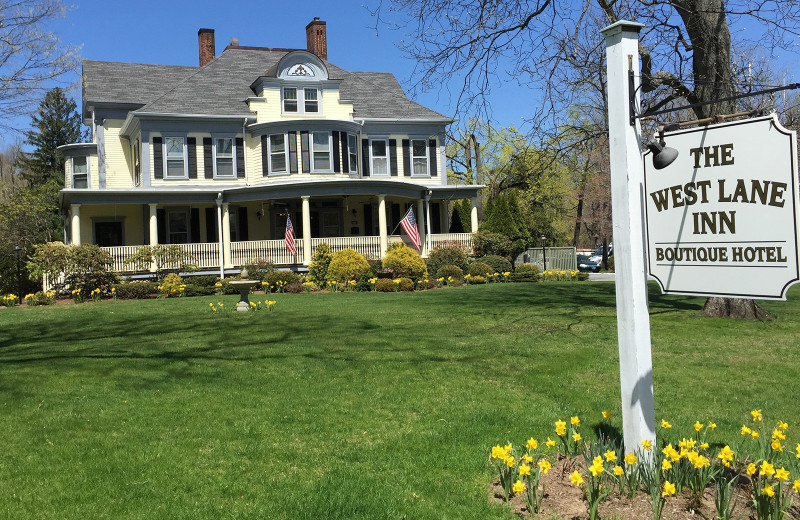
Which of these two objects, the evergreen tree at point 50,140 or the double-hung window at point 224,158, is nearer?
the double-hung window at point 224,158

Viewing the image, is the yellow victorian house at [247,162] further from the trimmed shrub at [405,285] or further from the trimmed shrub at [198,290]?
the trimmed shrub at [405,285]

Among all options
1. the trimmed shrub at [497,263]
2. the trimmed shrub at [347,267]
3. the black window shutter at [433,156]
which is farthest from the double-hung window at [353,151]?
the trimmed shrub at [497,263]

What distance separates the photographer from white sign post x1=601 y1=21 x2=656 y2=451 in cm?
470

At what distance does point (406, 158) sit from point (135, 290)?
563 inches

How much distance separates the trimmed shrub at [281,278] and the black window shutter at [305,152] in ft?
19.3

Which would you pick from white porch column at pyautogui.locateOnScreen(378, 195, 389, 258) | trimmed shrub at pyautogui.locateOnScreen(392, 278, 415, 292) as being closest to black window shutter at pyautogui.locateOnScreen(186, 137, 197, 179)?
white porch column at pyautogui.locateOnScreen(378, 195, 389, 258)

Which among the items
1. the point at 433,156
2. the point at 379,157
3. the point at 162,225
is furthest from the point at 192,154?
the point at 433,156

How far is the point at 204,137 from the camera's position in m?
28.6

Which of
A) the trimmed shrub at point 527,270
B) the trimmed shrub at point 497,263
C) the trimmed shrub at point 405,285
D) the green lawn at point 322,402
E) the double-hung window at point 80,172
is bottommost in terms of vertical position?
the green lawn at point 322,402

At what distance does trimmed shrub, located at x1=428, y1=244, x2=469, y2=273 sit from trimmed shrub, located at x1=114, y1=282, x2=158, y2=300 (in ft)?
35.1

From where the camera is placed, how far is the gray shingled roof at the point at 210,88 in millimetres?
28953

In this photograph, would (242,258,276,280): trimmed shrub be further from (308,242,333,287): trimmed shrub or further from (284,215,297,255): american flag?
(308,242,333,287): trimmed shrub

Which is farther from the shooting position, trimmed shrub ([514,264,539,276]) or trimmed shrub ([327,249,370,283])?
trimmed shrub ([514,264,539,276])

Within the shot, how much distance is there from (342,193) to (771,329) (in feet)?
58.0
